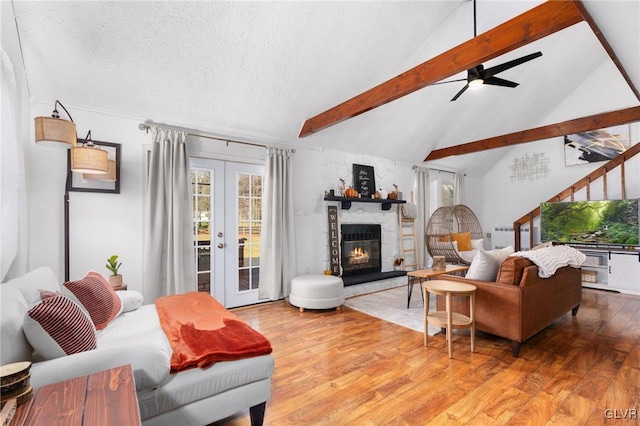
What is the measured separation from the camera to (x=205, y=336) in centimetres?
189

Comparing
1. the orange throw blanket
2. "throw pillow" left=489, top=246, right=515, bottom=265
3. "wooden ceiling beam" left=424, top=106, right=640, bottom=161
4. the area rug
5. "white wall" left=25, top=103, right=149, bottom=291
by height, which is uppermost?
"wooden ceiling beam" left=424, top=106, right=640, bottom=161

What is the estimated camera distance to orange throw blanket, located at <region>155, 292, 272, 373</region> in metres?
1.66

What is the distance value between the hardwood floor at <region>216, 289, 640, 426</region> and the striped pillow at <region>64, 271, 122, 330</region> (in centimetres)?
116

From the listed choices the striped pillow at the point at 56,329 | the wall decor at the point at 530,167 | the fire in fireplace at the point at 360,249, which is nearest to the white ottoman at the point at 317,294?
the fire in fireplace at the point at 360,249

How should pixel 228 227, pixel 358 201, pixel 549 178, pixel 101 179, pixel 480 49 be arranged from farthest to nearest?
pixel 549 178 < pixel 358 201 < pixel 228 227 < pixel 101 179 < pixel 480 49

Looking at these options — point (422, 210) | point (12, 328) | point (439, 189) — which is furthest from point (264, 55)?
point (439, 189)

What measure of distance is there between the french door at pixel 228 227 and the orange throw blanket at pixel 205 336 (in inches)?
59.6

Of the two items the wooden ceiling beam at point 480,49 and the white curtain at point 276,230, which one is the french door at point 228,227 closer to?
the white curtain at point 276,230

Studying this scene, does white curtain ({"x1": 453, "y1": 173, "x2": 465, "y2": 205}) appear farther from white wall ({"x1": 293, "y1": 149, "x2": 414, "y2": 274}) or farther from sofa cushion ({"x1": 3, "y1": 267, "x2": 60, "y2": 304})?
sofa cushion ({"x1": 3, "y1": 267, "x2": 60, "y2": 304})

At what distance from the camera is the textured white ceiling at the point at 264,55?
2.55 m

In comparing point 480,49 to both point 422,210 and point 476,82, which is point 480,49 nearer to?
point 476,82

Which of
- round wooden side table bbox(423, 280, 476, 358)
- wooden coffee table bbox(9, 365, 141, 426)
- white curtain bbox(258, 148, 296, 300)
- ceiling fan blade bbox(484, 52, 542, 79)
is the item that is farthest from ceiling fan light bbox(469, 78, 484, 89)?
wooden coffee table bbox(9, 365, 141, 426)

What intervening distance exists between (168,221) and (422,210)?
4.83 meters

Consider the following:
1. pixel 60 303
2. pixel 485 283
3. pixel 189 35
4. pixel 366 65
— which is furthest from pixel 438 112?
pixel 60 303
